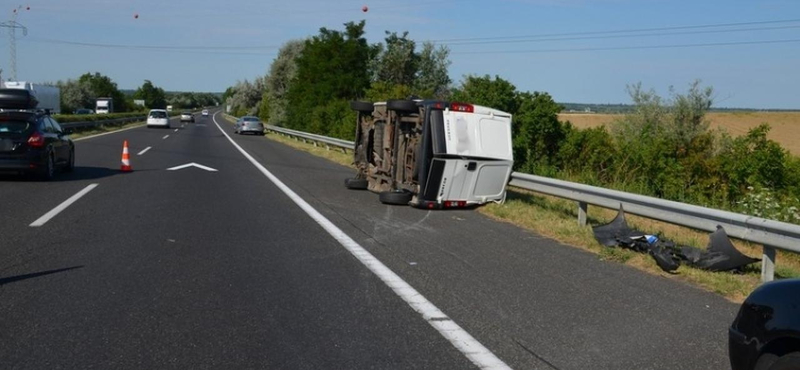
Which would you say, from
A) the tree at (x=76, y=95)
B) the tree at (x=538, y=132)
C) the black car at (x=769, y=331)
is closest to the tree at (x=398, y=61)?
the tree at (x=538, y=132)

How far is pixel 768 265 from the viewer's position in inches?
330

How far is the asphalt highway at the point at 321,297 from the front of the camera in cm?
569

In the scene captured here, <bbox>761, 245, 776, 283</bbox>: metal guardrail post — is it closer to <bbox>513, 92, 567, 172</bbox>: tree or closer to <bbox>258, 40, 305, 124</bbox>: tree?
<bbox>513, 92, 567, 172</bbox>: tree

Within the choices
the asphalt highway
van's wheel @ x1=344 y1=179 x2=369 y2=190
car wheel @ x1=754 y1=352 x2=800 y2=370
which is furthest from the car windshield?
car wheel @ x1=754 y1=352 x2=800 y2=370

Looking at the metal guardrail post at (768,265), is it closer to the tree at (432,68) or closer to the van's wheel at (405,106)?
the van's wheel at (405,106)

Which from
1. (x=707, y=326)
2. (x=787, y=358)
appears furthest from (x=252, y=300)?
(x=787, y=358)

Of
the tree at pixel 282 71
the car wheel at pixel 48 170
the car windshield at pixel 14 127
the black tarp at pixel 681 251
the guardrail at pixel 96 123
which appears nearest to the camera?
the black tarp at pixel 681 251

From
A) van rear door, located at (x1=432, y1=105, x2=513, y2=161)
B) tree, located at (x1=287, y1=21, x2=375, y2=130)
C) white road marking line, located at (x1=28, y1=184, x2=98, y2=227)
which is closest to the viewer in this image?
white road marking line, located at (x1=28, y1=184, x2=98, y2=227)

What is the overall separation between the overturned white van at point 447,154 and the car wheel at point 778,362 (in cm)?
921

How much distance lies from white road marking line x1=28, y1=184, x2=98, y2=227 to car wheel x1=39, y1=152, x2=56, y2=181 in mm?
1368

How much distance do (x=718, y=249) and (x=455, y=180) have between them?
5.70 m

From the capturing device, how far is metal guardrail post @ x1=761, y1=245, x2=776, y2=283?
833 cm

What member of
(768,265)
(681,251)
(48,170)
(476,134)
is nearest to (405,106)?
(476,134)

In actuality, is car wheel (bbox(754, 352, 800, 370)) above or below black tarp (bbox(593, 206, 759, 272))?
above
